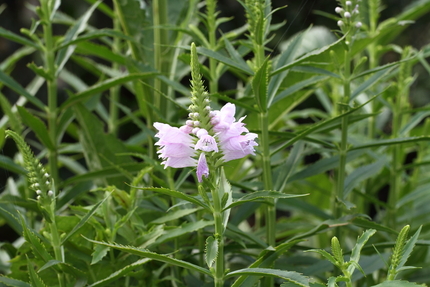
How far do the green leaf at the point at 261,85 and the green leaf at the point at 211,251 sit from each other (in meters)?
0.16

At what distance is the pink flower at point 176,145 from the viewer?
0.43 metres

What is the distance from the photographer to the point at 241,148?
1.39 ft

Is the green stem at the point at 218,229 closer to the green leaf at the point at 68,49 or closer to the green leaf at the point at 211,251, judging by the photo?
the green leaf at the point at 211,251

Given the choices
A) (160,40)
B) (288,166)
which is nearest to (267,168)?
(288,166)

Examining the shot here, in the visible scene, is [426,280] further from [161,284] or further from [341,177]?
[161,284]

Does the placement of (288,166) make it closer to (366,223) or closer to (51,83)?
(366,223)

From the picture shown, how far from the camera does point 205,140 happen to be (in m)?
0.41

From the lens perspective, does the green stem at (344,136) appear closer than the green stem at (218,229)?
No

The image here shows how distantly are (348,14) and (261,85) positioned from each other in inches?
5.2

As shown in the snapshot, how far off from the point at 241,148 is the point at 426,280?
1.55 feet

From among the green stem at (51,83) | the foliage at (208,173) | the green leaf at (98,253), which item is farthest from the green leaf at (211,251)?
the green stem at (51,83)

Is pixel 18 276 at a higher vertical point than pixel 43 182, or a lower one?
lower

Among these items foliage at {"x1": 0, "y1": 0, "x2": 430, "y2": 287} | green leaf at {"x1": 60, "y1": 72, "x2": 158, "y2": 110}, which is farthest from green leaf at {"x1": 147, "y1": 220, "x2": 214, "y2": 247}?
green leaf at {"x1": 60, "y1": 72, "x2": 158, "y2": 110}

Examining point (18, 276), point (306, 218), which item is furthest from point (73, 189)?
point (306, 218)
